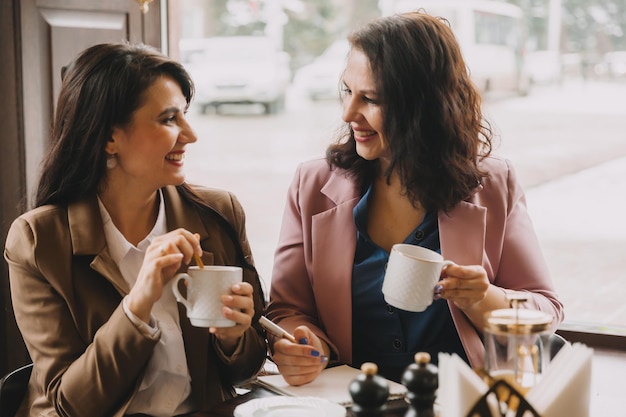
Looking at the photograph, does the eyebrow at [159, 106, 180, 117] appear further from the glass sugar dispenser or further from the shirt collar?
the glass sugar dispenser

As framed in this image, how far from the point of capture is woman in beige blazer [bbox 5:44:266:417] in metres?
1.70

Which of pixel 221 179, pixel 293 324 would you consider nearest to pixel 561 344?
pixel 293 324

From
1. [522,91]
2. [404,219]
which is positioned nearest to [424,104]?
[404,219]

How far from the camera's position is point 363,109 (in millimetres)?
1973

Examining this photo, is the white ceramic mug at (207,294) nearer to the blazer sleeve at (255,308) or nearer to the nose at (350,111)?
the blazer sleeve at (255,308)

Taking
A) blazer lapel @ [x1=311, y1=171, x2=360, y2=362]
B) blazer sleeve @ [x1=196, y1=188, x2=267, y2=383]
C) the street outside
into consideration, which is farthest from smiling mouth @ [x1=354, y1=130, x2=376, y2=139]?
the street outside

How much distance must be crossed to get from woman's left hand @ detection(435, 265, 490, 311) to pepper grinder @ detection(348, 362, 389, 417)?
1.51 feet

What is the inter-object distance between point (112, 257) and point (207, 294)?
38 cm

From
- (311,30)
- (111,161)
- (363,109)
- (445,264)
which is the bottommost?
(445,264)

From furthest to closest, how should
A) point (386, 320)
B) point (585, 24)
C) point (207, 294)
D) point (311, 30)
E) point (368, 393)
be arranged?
point (311, 30)
point (585, 24)
point (386, 320)
point (207, 294)
point (368, 393)

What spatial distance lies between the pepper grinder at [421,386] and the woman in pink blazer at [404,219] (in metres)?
0.61

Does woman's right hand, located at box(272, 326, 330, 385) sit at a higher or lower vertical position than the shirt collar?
lower

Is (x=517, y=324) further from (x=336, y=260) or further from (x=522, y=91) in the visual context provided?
(x=522, y=91)

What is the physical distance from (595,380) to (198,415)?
4.84 feet
